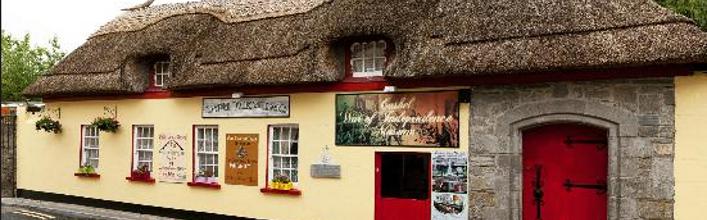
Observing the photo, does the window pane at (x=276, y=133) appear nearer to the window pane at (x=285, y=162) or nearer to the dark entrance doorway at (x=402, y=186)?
the window pane at (x=285, y=162)

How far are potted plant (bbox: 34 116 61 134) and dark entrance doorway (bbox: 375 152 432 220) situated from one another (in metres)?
9.91

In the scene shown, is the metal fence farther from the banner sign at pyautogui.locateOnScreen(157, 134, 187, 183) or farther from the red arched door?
the red arched door

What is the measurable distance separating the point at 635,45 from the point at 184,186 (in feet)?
31.8

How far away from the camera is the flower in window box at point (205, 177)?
46.6 feet

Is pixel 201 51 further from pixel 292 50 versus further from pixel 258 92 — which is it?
pixel 292 50

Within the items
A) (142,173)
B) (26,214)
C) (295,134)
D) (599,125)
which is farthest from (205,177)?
(599,125)

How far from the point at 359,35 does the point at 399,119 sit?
1.58 meters

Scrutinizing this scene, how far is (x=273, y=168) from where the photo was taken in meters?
13.3

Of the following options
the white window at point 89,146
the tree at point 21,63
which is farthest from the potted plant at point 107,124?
the tree at point 21,63

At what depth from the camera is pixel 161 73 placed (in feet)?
50.7

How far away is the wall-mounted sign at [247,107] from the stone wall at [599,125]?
13.4 ft

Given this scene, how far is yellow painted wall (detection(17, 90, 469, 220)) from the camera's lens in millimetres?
11977

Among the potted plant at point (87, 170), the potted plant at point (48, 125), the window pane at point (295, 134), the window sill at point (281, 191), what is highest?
the potted plant at point (48, 125)

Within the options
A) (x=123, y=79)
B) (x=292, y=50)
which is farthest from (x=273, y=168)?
(x=123, y=79)
